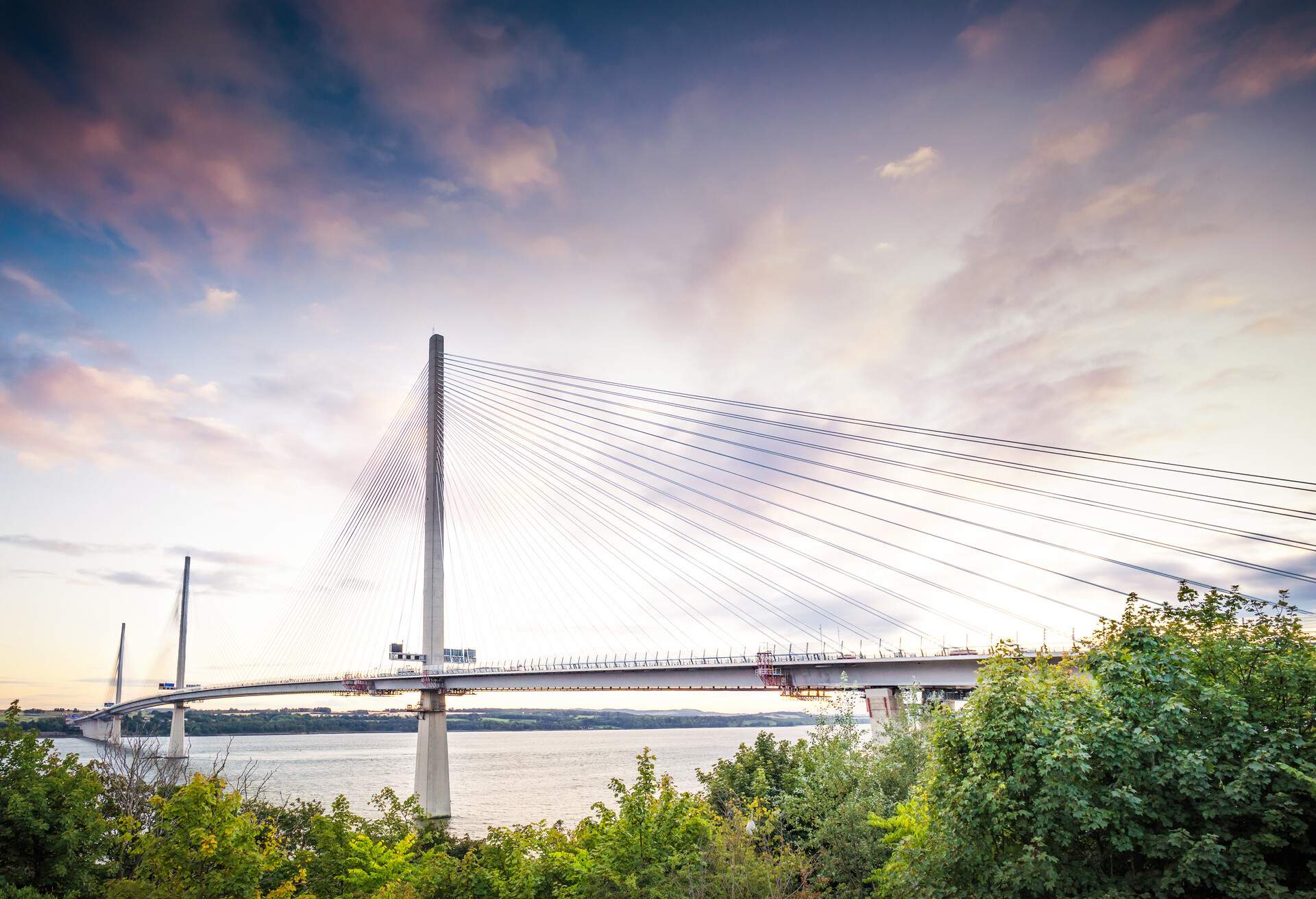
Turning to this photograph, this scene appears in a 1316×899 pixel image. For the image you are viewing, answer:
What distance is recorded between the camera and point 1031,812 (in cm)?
1028

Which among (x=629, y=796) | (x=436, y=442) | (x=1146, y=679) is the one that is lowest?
(x=629, y=796)

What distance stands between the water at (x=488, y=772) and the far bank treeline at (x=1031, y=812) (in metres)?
18.0

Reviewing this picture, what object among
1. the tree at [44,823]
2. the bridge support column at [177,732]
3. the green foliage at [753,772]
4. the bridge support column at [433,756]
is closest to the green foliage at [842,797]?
the green foliage at [753,772]

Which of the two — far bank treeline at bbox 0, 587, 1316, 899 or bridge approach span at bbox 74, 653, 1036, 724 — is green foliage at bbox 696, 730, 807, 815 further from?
far bank treeline at bbox 0, 587, 1316, 899

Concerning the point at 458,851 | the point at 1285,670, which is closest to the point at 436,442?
the point at 458,851

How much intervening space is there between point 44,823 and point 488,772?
85.5 metres

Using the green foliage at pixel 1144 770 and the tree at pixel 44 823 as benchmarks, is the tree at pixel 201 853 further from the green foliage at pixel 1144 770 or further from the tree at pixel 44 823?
the green foliage at pixel 1144 770

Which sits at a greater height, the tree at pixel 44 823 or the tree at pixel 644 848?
the tree at pixel 44 823

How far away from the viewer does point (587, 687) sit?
45500 mm

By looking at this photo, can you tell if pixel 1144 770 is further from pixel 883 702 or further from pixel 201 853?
pixel 883 702

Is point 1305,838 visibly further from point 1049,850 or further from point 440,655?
point 440,655

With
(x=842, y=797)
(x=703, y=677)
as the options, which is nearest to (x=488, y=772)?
(x=703, y=677)

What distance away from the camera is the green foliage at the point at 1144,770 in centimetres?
934

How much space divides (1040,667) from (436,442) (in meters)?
41.7
